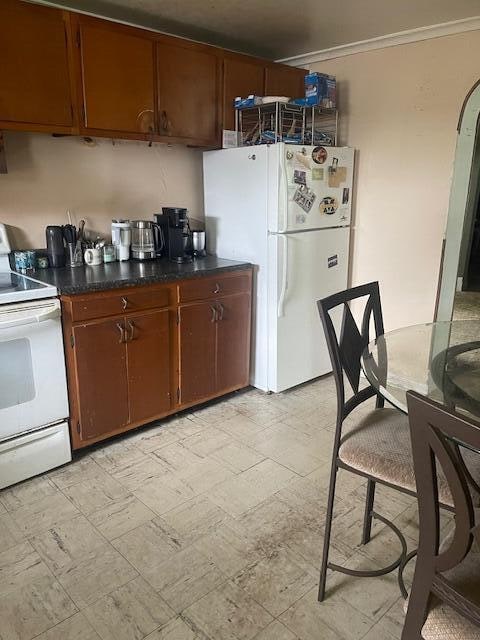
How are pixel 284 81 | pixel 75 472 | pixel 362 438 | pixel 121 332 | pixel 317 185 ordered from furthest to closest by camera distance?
pixel 284 81, pixel 317 185, pixel 121 332, pixel 75 472, pixel 362 438

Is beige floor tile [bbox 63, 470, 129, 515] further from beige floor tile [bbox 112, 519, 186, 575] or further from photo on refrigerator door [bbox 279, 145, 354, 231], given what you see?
photo on refrigerator door [bbox 279, 145, 354, 231]

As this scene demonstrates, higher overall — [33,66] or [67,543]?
[33,66]

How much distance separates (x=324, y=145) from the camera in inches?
126

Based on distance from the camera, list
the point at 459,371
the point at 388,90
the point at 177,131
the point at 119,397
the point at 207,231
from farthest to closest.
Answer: the point at 207,231 < the point at 388,90 < the point at 177,131 < the point at 119,397 < the point at 459,371

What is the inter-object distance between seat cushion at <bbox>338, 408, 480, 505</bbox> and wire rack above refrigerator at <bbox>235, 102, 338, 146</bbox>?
78.1 inches

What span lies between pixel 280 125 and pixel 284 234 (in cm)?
68

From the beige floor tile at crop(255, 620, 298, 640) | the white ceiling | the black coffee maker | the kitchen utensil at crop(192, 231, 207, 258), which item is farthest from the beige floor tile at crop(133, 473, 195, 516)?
the white ceiling

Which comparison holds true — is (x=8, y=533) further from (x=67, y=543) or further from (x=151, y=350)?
(x=151, y=350)

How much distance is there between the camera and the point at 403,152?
3.12 meters

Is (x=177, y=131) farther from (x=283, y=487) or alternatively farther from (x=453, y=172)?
(x=283, y=487)

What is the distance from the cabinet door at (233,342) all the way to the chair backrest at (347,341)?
1.26m

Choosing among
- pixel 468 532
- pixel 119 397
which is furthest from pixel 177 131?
pixel 468 532

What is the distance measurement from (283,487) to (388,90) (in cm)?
261

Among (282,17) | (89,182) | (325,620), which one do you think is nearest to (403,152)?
(282,17)
